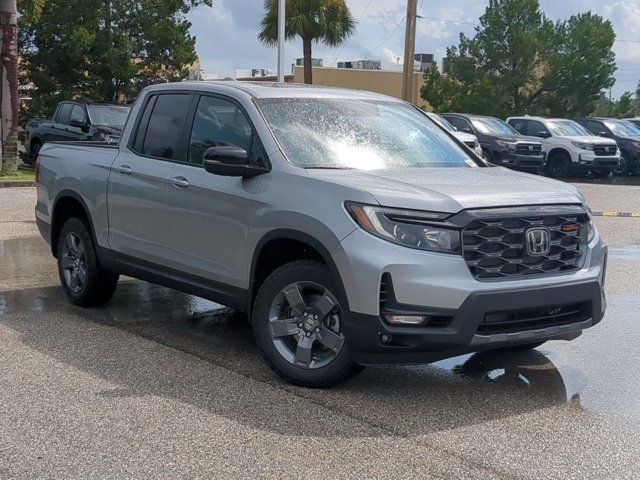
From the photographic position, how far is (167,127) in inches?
263

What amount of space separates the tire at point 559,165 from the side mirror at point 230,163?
2100cm

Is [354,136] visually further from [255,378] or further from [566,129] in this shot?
[566,129]

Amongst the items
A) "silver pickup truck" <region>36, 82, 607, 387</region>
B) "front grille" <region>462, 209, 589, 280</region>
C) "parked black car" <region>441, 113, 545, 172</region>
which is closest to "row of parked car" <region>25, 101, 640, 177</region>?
"parked black car" <region>441, 113, 545, 172</region>

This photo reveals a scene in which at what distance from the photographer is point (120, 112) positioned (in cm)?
2014

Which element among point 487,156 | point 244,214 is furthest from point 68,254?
point 487,156

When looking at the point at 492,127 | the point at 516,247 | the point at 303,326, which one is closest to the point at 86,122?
the point at 492,127

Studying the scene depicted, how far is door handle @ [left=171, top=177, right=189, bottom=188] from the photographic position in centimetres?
618

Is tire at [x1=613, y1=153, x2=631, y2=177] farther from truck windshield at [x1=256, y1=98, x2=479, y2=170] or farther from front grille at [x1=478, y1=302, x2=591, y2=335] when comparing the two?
front grille at [x1=478, y1=302, x2=591, y2=335]

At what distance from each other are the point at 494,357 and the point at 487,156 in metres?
19.0

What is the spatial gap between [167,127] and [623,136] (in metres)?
23.6

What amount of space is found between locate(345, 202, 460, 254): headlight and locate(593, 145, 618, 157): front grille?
2124cm

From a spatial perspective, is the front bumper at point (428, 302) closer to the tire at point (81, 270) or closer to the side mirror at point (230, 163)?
the side mirror at point (230, 163)

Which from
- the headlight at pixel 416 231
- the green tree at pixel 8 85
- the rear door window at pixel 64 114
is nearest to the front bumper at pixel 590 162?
the rear door window at pixel 64 114

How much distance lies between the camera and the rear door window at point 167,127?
21.4ft
